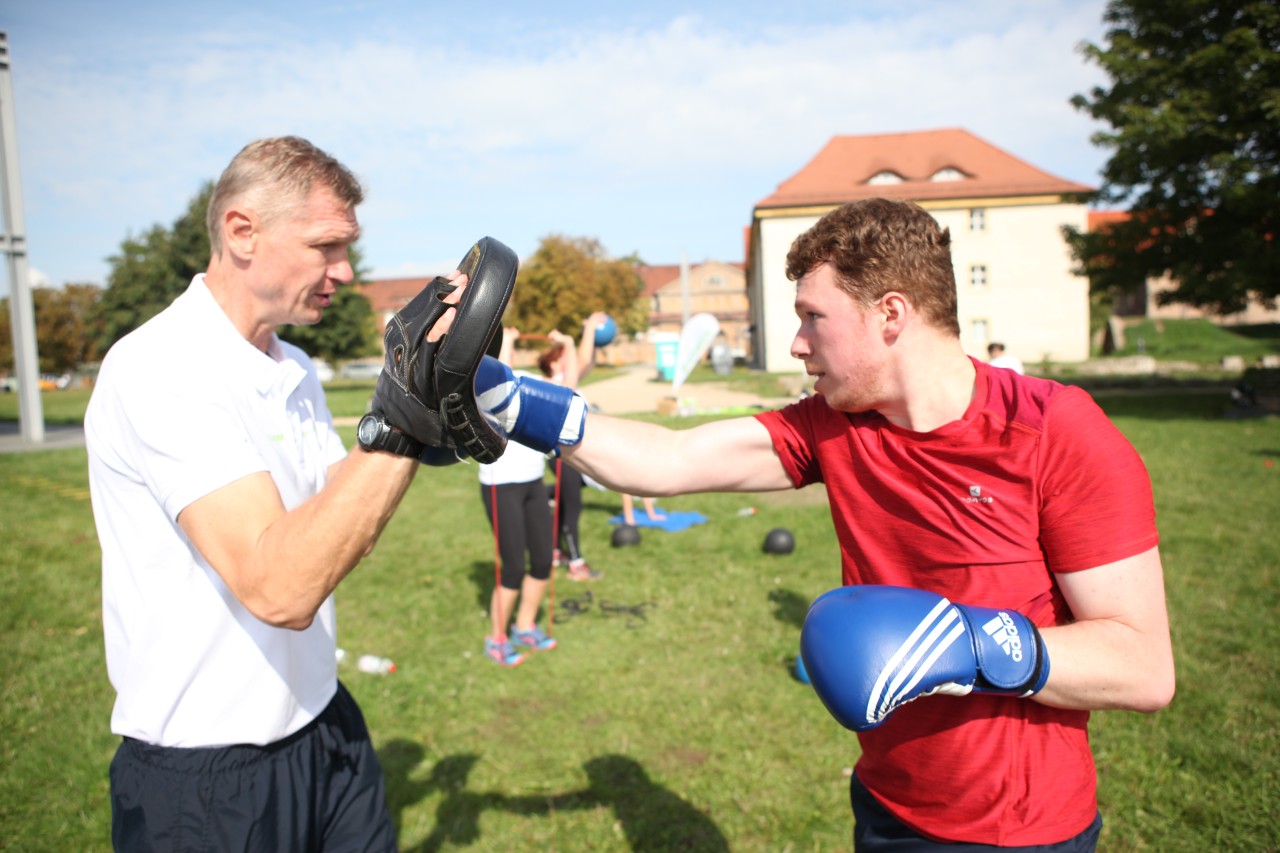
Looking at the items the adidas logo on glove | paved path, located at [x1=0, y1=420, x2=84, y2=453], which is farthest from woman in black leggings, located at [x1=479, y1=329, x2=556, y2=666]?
paved path, located at [x1=0, y1=420, x2=84, y2=453]

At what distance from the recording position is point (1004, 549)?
1.78 m

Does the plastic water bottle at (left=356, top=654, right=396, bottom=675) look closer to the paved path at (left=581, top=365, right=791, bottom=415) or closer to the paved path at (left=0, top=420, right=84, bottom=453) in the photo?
the paved path at (left=581, top=365, right=791, bottom=415)

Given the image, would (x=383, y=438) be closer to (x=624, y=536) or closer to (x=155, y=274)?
(x=624, y=536)

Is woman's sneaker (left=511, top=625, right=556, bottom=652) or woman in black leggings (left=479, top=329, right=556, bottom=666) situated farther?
woman's sneaker (left=511, top=625, right=556, bottom=652)

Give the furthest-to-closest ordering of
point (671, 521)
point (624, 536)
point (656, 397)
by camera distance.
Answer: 1. point (656, 397)
2. point (671, 521)
3. point (624, 536)

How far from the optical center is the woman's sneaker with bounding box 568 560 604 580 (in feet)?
22.9

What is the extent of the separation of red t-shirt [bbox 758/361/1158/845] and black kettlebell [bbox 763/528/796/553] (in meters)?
5.37

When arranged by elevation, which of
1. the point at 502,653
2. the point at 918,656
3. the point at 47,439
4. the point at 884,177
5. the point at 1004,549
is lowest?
the point at 502,653

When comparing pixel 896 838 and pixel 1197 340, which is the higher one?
pixel 1197 340

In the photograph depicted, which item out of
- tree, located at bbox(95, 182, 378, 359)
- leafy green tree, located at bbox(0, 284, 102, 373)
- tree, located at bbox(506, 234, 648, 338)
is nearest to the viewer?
tree, located at bbox(95, 182, 378, 359)

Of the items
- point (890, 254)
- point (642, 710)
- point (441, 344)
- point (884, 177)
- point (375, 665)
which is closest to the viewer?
point (441, 344)

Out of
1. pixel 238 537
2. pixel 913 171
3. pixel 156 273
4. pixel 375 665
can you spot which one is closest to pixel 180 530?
pixel 238 537

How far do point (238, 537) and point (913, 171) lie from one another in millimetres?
40191

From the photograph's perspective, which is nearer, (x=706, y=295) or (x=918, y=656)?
(x=918, y=656)
